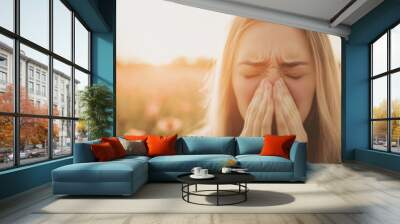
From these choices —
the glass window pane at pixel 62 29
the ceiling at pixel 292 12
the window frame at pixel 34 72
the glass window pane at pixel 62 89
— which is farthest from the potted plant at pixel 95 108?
the ceiling at pixel 292 12

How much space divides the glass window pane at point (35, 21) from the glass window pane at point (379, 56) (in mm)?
7084

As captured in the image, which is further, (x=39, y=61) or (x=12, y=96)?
(x=39, y=61)

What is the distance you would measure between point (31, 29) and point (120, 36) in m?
3.69

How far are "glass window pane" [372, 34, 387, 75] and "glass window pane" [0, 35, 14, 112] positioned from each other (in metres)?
7.54

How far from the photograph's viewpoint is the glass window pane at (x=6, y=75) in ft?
15.7

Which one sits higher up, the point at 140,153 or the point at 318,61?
the point at 318,61

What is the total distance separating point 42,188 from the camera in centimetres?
557

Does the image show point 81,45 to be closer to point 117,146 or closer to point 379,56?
point 117,146

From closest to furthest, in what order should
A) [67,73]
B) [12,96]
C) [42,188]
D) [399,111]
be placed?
[12,96] < [42,188] < [67,73] < [399,111]

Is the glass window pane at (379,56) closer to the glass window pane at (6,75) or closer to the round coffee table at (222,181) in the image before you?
the round coffee table at (222,181)

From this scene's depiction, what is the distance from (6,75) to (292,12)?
6.17m

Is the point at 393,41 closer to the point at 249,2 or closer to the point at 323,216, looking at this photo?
the point at 249,2

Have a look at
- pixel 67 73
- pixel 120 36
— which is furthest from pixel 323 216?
pixel 120 36

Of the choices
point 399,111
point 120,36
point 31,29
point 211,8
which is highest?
point 211,8
